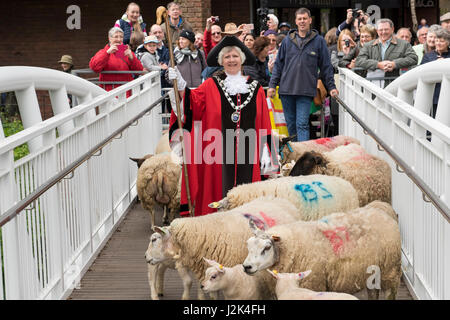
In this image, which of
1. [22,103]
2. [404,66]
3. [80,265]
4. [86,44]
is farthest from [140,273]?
[86,44]

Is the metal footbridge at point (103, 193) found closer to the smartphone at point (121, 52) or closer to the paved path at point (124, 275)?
the paved path at point (124, 275)

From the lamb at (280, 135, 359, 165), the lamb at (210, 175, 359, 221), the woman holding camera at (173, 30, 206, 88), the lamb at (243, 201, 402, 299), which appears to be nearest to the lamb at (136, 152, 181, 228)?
the lamb at (280, 135, 359, 165)

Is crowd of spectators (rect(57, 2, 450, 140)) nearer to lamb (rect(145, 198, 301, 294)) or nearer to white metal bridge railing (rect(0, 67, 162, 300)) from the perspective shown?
white metal bridge railing (rect(0, 67, 162, 300))

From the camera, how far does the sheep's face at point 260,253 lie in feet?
16.3

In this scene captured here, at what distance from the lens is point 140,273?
6457mm

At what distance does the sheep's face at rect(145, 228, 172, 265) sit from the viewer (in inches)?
220

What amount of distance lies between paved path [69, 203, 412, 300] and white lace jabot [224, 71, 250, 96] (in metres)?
1.57

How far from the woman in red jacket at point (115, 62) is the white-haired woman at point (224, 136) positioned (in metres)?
3.90

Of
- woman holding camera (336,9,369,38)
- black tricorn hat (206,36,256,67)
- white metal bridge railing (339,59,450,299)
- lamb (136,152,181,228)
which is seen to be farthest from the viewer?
woman holding camera (336,9,369,38)

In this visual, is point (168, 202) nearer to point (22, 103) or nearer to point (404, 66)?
point (22, 103)

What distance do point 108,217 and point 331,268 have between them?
2.95 m

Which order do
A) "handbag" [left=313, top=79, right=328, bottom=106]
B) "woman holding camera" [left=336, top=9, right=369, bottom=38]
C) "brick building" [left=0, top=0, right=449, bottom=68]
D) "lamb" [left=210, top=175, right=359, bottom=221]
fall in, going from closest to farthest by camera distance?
1. "lamb" [left=210, top=175, right=359, bottom=221]
2. "handbag" [left=313, top=79, right=328, bottom=106]
3. "woman holding camera" [left=336, top=9, right=369, bottom=38]
4. "brick building" [left=0, top=0, right=449, bottom=68]

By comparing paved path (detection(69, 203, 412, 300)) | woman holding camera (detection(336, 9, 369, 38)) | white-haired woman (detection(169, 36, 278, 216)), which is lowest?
paved path (detection(69, 203, 412, 300))

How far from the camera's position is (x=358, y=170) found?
24.2 ft
